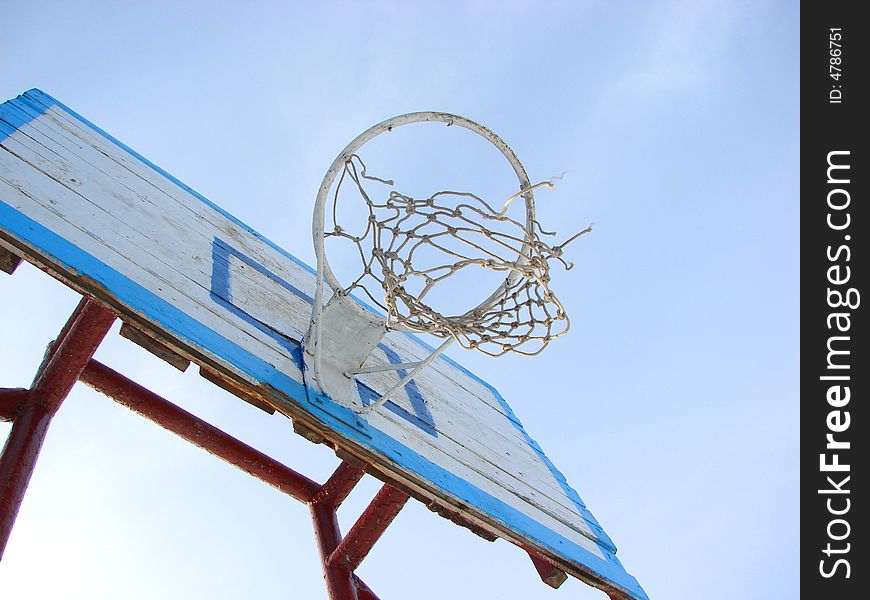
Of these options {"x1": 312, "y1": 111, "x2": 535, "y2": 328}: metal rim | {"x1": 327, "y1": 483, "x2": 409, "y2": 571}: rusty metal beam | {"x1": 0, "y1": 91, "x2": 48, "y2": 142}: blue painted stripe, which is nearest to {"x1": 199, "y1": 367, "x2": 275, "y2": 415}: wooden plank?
{"x1": 312, "y1": 111, "x2": 535, "y2": 328}: metal rim

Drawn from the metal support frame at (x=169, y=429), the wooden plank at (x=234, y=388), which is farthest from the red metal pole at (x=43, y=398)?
the wooden plank at (x=234, y=388)

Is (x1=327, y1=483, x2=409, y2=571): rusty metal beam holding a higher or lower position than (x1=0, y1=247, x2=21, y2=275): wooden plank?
lower

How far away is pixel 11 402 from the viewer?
311cm

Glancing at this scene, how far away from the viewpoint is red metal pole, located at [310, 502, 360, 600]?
3.43 meters

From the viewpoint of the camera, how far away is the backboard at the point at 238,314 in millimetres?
2320

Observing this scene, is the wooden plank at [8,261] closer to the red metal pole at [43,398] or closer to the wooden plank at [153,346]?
the wooden plank at [153,346]

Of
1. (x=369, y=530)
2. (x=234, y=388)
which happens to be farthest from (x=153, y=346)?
(x=369, y=530)

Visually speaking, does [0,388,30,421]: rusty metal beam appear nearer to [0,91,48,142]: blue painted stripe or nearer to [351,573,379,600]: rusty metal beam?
[0,91,48,142]: blue painted stripe

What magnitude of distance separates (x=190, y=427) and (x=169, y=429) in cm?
9

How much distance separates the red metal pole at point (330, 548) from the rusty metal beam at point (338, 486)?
0.09 feet
